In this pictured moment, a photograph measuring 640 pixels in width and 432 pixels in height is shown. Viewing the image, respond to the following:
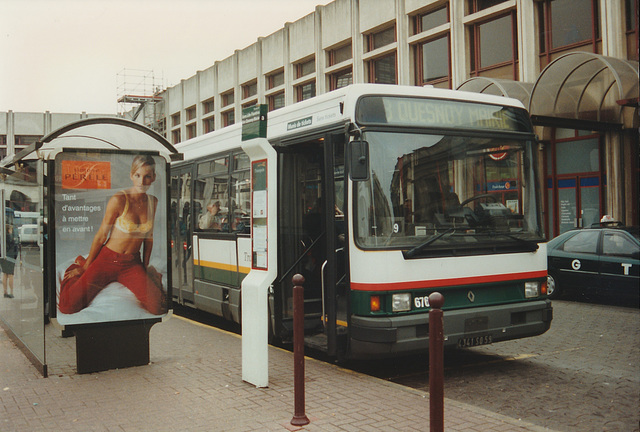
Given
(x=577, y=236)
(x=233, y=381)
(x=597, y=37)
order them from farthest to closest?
(x=597, y=37) < (x=577, y=236) < (x=233, y=381)

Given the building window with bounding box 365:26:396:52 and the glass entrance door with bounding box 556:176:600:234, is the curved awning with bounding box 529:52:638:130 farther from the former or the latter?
the building window with bounding box 365:26:396:52

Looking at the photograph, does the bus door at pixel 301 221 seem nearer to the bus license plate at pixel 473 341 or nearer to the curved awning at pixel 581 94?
the bus license plate at pixel 473 341

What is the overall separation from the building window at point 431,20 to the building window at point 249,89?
12.8 meters

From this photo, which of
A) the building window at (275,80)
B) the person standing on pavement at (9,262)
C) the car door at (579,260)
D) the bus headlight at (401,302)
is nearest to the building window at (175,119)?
the building window at (275,80)

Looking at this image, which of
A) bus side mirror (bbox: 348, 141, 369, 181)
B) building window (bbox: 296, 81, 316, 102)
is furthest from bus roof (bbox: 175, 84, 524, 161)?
building window (bbox: 296, 81, 316, 102)

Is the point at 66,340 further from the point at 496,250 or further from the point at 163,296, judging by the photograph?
the point at 496,250

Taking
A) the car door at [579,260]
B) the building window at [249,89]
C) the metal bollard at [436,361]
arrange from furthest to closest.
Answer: the building window at [249,89], the car door at [579,260], the metal bollard at [436,361]

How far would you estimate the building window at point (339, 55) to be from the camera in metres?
27.4

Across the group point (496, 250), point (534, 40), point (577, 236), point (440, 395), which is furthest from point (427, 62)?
point (440, 395)

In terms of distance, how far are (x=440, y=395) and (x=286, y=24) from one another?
94.0ft

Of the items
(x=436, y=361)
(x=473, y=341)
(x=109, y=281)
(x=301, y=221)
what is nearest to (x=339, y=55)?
(x=301, y=221)

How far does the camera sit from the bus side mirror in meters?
6.39

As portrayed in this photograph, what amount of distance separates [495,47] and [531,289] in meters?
15.3

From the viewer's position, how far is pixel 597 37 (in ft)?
57.7
